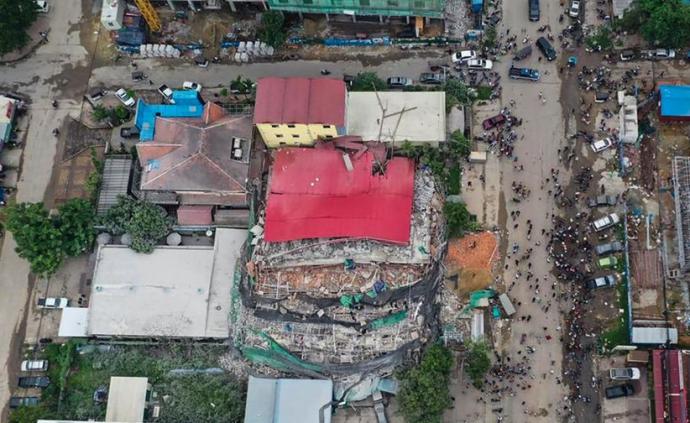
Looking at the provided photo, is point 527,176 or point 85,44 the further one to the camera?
point 85,44

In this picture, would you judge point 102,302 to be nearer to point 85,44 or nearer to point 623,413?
point 85,44

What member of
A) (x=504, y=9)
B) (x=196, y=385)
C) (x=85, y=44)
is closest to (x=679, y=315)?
(x=504, y=9)

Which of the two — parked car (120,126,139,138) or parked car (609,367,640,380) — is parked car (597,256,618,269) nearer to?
parked car (609,367,640,380)

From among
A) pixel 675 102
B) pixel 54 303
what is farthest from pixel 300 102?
pixel 675 102

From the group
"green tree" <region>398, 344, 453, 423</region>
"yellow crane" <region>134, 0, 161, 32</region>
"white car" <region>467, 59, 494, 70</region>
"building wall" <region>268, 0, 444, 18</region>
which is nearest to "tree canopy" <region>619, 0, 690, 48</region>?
"white car" <region>467, 59, 494, 70</region>

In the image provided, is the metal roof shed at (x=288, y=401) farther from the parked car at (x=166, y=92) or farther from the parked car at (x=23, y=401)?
the parked car at (x=166, y=92)

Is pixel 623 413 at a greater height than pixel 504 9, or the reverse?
pixel 504 9

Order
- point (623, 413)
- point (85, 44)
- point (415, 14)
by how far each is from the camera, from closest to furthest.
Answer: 1. point (623, 413)
2. point (415, 14)
3. point (85, 44)

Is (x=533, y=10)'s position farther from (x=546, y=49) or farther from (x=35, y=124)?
(x=35, y=124)
